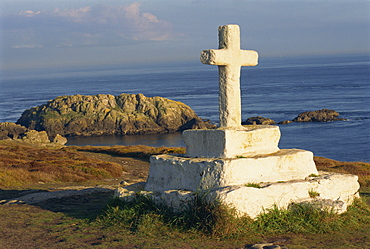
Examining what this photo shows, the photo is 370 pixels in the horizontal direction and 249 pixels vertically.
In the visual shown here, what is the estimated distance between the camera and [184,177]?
33.0ft

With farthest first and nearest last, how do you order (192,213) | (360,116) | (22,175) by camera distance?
(360,116), (22,175), (192,213)

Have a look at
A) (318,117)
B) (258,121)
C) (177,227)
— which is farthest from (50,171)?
(318,117)

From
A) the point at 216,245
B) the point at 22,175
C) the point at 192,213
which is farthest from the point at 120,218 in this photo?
the point at 22,175

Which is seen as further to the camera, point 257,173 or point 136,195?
point 136,195

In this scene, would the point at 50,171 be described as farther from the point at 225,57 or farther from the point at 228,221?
the point at 228,221

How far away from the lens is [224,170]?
30.7ft

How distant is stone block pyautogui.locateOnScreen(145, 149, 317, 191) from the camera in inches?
370

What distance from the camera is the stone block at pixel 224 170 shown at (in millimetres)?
9405

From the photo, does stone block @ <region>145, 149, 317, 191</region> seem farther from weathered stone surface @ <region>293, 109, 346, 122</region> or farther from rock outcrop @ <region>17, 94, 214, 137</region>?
weathered stone surface @ <region>293, 109, 346, 122</region>

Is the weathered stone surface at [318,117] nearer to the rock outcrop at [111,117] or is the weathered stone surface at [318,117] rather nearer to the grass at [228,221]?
the rock outcrop at [111,117]

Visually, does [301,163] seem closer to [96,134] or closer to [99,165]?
[99,165]

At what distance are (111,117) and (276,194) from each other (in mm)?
68531

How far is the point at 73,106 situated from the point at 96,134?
10.5m

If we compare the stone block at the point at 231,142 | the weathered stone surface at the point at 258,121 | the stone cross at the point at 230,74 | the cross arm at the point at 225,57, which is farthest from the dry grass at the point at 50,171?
the weathered stone surface at the point at 258,121
